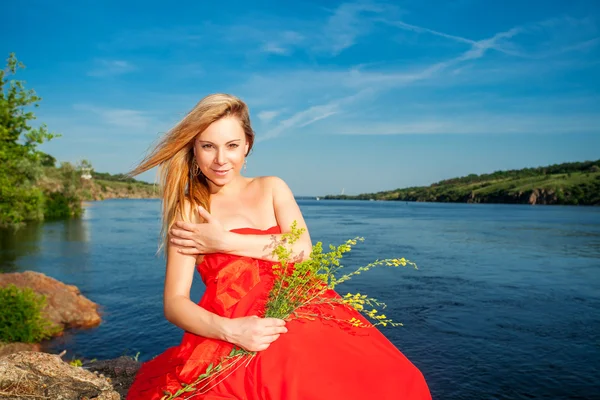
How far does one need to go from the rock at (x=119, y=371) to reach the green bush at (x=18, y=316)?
7882 mm

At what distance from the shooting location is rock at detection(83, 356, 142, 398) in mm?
4121

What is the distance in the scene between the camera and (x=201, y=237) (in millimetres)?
2789

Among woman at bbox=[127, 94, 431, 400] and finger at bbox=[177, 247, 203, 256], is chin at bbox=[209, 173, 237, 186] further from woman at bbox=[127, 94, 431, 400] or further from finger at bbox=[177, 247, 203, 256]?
finger at bbox=[177, 247, 203, 256]

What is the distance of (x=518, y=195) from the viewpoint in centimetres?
13238

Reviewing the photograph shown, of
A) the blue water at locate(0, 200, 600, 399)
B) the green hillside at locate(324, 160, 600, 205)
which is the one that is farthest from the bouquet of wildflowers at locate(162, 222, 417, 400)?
the green hillside at locate(324, 160, 600, 205)

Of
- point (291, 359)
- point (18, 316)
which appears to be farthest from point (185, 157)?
point (18, 316)

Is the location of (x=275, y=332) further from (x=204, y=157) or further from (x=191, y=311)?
(x=204, y=157)

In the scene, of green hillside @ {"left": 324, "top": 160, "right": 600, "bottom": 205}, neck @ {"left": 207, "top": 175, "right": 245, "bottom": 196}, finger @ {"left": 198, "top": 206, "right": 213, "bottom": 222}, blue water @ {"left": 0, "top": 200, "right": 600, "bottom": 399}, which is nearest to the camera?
finger @ {"left": 198, "top": 206, "right": 213, "bottom": 222}

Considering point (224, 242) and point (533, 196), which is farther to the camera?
point (533, 196)

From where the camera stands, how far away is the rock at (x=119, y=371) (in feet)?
13.5

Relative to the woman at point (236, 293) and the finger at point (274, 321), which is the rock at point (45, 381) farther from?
the finger at point (274, 321)

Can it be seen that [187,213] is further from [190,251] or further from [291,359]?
[291,359]

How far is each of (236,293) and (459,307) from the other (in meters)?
16.4

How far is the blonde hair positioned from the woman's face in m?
0.04
